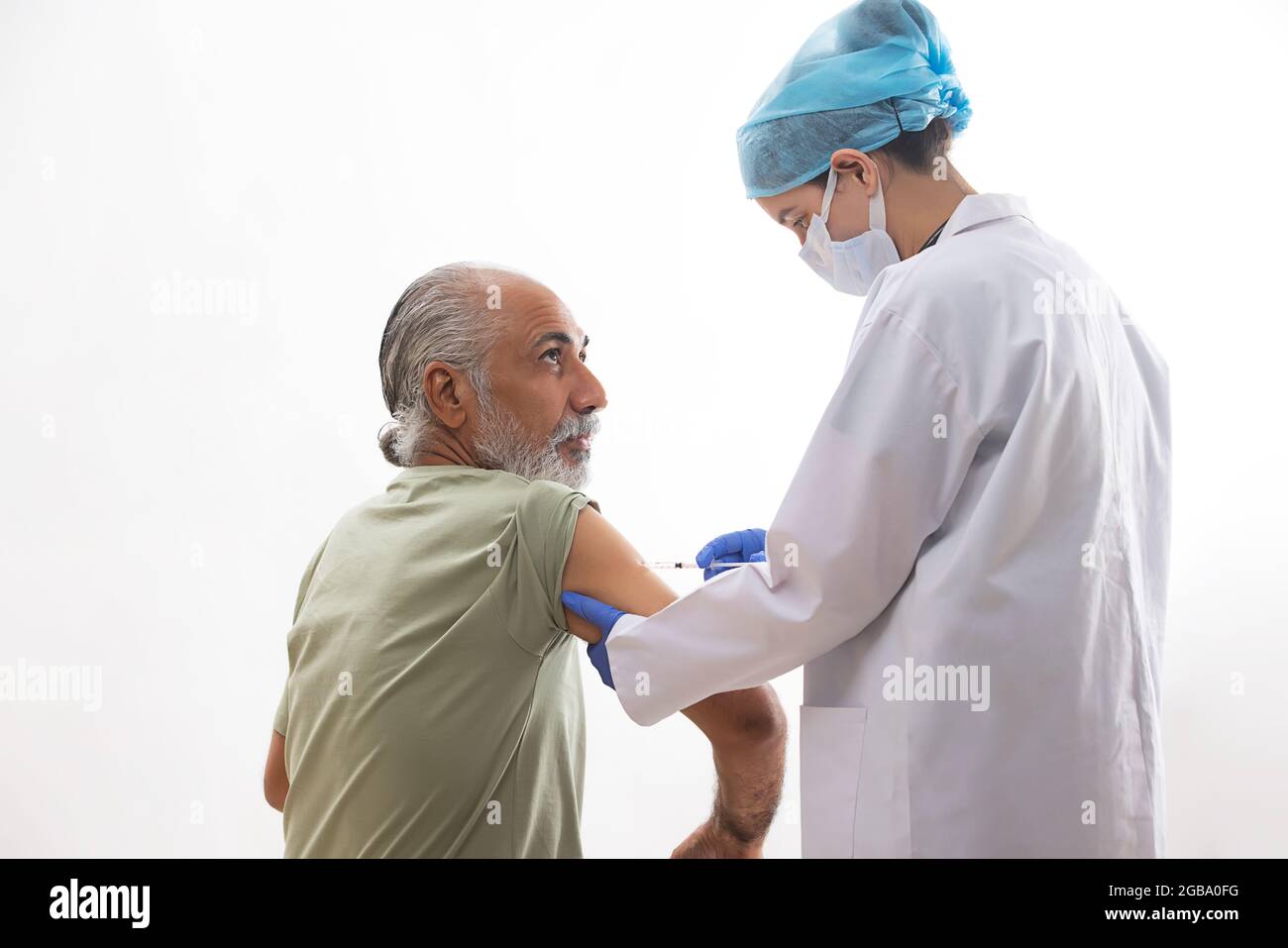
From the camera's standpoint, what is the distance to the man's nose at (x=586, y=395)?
151cm

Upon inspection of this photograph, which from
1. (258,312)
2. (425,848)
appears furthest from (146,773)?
(425,848)

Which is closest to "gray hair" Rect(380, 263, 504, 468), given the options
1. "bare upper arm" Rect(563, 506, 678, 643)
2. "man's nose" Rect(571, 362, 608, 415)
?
"man's nose" Rect(571, 362, 608, 415)

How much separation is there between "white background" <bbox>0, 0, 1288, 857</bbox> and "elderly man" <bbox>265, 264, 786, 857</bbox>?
1359mm

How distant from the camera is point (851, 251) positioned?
4.79 feet

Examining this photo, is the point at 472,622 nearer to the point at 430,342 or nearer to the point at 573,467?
the point at 573,467

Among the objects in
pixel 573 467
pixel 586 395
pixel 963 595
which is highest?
pixel 586 395

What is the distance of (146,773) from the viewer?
2867 mm

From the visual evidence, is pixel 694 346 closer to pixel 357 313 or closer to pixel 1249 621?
pixel 357 313

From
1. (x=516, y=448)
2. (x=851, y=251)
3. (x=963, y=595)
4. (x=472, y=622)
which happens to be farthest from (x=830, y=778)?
(x=851, y=251)

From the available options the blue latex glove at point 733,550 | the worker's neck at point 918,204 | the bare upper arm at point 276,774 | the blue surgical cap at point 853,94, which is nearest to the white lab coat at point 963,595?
the worker's neck at point 918,204

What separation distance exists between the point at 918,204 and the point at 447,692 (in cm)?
91

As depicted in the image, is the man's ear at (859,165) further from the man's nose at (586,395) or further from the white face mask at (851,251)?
the man's nose at (586,395)

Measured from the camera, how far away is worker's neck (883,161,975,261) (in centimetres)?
Answer: 142

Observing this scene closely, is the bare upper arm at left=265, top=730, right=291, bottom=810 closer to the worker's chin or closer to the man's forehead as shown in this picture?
the worker's chin
